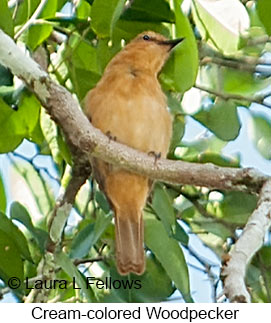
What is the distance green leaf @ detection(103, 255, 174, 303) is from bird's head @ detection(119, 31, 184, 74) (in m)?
0.74

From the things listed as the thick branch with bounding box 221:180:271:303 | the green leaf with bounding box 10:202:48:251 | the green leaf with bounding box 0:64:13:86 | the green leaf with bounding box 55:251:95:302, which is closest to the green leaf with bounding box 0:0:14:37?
the green leaf with bounding box 0:64:13:86

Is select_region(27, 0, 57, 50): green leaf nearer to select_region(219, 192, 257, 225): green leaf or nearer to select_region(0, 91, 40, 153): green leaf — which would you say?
select_region(0, 91, 40, 153): green leaf

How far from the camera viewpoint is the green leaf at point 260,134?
13.5 feet

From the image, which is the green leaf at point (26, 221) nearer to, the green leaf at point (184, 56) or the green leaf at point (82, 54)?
the green leaf at point (82, 54)

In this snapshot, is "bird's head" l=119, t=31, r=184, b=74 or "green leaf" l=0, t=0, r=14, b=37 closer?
"green leaf" l=0, t=0, r=14, b=37

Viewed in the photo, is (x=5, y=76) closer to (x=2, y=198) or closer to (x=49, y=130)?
(x=49, y=130)

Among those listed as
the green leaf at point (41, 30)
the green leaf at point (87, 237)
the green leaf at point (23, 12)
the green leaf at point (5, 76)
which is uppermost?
the green leaf at point (23, 12)

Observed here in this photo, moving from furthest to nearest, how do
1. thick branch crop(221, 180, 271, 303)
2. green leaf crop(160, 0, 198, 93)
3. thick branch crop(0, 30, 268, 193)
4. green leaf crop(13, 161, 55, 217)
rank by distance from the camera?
green leaf crop(13, 161, 55, 217)
green leaf crop(160, 0, 198, 93)
thick branch crop(0, 30, 268, 193)
thick branch crop(221, 180, 271, 303)

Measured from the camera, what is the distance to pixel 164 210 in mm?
3516

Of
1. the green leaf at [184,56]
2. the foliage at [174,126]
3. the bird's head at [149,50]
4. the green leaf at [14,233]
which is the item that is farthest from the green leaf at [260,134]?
the green leaf at [14,233]

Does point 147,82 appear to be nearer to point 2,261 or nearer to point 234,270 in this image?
point 2,261

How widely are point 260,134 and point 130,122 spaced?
0.52 metres


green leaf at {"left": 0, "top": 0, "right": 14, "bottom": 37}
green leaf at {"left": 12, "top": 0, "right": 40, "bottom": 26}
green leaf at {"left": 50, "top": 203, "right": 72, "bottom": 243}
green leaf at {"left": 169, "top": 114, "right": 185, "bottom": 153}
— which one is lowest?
green leaf at {"left": 169, "top": 114, "right": 185, "bottom": 153}

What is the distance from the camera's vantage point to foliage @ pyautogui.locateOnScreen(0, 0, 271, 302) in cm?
348
